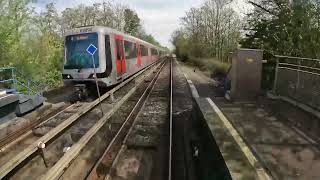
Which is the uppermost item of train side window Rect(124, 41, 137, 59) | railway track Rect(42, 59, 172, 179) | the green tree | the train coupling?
the green tree

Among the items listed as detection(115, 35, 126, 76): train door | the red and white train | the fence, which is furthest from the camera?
detection(115, 35, 126, 76): train door

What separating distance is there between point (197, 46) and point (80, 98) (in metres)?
42.9

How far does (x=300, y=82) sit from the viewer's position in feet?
34.7

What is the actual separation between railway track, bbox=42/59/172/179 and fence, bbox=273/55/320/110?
397cm

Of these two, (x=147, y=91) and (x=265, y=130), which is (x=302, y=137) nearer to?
(x=265, y=130)

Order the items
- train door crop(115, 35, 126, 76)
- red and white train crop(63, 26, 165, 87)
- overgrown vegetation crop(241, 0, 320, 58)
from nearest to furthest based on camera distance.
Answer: overgrown vegetation crop(241, 0, 320, 58), red and white train crop(63, 26, 165, 87), train door crop(115, 35, 126, 76)

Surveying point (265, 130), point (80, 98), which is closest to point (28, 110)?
point (80, 98)

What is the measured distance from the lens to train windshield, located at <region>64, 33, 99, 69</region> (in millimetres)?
16172

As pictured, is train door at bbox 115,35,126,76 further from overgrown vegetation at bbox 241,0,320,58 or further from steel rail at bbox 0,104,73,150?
overgrown vegetation at bbox 241,0,320,58

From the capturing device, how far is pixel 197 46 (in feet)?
190

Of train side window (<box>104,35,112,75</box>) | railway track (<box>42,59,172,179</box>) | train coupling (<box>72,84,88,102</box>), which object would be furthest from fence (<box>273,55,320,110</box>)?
train coupling (<box>72,84,88,102</box>)

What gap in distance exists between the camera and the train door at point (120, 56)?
58.5 feet

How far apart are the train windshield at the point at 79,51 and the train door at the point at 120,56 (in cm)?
176

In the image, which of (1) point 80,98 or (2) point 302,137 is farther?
(1) point 80,98
